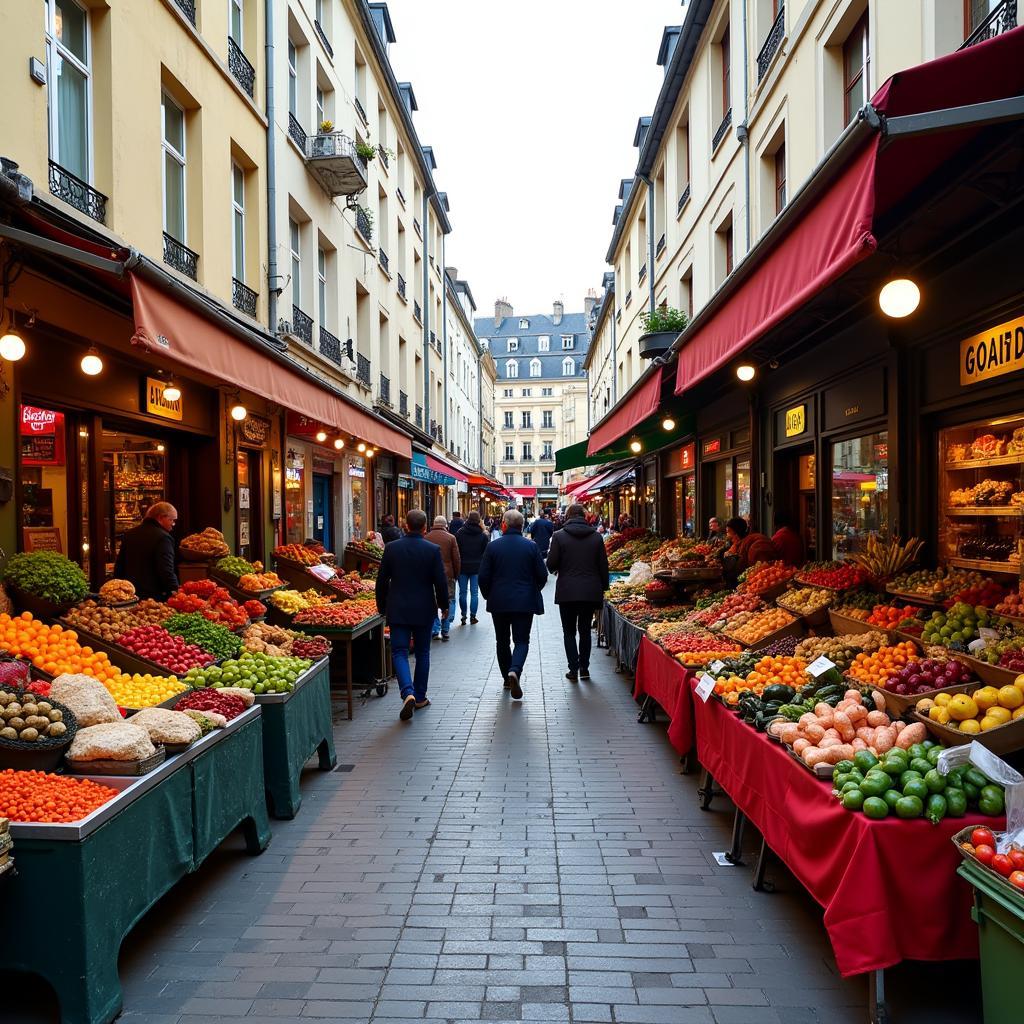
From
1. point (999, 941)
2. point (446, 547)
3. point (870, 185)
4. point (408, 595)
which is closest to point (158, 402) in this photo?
point (408, 595)

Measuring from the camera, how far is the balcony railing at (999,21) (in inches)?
209

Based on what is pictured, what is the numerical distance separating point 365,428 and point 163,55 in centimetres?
496

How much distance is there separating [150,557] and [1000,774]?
7507mm

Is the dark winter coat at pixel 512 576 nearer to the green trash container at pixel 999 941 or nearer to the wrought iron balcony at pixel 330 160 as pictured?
the green trash container at pixel 999 941

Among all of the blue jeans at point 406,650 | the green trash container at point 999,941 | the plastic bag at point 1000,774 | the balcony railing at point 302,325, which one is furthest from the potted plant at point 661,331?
the green trash container at point 999,941

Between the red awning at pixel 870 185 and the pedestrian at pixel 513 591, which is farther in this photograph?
the pedestrian at pixel 513 591

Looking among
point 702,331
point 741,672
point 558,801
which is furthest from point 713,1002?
point 702,331

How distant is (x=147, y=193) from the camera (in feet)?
28.9

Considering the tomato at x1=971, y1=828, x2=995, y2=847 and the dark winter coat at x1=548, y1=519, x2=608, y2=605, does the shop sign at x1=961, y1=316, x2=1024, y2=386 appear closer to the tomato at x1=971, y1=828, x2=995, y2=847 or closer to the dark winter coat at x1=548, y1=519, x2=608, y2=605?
the tomato at x1=971, y1=828, x2=995, y2=847

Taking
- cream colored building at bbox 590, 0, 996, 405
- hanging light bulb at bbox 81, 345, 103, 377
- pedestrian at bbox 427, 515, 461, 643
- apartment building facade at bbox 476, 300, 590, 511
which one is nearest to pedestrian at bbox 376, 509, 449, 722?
hanging light bulb at bbox 81, 345, 103, 377

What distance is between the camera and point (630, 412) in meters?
9.55

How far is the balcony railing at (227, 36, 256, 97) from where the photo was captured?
1152 cm

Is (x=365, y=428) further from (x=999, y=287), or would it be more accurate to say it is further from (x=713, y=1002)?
(x=713, y=1002)

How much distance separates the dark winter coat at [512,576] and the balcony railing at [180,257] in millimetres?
5334
